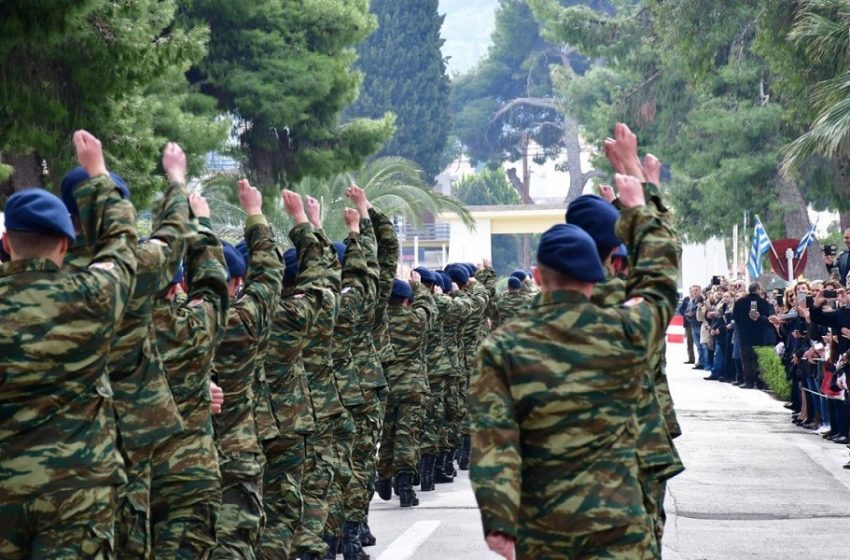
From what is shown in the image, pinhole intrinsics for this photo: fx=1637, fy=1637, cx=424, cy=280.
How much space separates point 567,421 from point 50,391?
72.9 inches

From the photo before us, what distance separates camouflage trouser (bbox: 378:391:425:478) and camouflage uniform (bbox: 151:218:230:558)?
6.07m

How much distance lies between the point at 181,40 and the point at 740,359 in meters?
18.2

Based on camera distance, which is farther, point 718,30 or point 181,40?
point 718,30

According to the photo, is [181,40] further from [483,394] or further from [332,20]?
[332,20]

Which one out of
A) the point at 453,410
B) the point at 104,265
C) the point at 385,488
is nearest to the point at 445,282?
the point at 453,410

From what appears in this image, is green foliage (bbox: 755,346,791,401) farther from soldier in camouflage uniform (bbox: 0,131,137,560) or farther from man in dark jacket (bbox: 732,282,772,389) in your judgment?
soldier in camouflage uniform (bbox: 0,131,137,560)

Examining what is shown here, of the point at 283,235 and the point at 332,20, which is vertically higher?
the point at 332,20

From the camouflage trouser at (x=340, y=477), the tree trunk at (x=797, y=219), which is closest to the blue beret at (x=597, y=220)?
the camouflage trouser at (x=340, y=477)

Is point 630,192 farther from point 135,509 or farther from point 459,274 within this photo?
point 459,274

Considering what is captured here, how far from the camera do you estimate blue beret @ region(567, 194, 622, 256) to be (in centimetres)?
698

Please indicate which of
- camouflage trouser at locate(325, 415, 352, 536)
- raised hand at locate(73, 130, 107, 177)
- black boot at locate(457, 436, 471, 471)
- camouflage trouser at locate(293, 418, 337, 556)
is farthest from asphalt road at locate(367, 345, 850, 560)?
raised hand at locate(73, 130, 107, 177)

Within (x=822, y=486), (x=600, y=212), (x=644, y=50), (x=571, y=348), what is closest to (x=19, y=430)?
(x=571, y=348)

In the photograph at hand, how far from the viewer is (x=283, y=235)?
35.2 meters

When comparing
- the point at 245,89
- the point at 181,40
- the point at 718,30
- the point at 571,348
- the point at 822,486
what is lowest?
the point at 822,486
